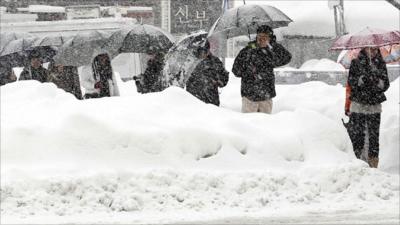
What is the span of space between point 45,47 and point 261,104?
184 inches

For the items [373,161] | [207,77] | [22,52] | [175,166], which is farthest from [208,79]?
[22,52]

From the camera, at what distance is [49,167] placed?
6.85 meters

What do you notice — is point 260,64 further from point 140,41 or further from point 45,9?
point 45,9

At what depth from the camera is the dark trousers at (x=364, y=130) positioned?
883cm

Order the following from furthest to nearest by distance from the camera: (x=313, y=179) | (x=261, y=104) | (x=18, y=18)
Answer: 1. (x=18, y=18)
2. (x=261, y=104)
3. (x=313, y=179)

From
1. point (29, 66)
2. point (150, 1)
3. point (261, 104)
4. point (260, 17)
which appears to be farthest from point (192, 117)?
point (150, 1)

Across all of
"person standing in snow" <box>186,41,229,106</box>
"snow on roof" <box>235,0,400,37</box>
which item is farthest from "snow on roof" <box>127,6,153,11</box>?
"person standing in snow" <box>186,41,229,106</box>

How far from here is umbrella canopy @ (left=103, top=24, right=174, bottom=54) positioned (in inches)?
432

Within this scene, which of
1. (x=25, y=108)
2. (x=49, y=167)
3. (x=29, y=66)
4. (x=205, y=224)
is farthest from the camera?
(x=29, y=66)

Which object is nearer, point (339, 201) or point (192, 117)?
point (339, 201)

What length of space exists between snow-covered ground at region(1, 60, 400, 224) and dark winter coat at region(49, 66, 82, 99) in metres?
2.79

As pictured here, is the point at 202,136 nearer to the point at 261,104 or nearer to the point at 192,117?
the point at 192,117

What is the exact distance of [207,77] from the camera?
9.57 meters

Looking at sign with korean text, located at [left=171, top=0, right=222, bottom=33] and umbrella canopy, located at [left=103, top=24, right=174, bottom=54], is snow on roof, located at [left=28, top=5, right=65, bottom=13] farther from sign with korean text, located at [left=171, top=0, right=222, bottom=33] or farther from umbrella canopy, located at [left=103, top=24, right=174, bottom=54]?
umbrella canopy, located at [left=103, top=24, right=174, bottom=54]
